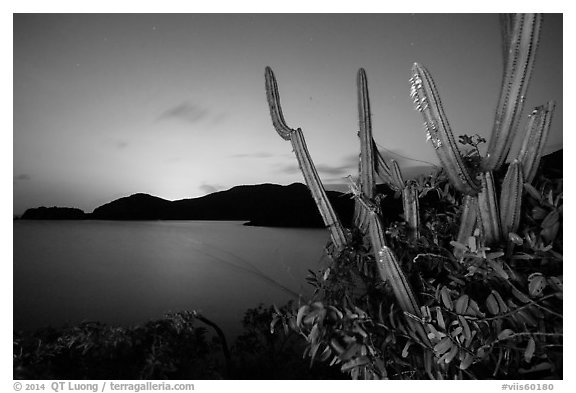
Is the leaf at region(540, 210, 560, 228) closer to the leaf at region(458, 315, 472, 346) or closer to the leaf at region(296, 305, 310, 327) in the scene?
the leaf at region(458, 315, 472, 346)

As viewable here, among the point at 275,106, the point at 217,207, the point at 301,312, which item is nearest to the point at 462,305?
the point at 301,312

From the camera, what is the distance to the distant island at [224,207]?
2269 millimetres

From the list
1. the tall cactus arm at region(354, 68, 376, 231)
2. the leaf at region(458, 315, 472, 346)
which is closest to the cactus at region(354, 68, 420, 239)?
the tall cactus arm at region(354, 68, 376, 231)

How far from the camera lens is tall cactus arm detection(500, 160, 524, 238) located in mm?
1173

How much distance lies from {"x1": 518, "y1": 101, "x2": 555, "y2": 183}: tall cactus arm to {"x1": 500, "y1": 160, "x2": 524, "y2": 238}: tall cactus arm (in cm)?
6

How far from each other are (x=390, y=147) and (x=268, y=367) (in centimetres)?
164

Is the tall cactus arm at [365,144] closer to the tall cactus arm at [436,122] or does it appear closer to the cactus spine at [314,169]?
the cactus spine at [314,169]

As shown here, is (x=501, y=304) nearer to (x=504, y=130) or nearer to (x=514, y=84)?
(x=504, y=130)

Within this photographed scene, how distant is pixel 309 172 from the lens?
1.80 m

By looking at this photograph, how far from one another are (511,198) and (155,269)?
280cm

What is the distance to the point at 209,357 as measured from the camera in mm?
2219

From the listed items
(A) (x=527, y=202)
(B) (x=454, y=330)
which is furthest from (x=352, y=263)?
(A) (x=527, y=202)

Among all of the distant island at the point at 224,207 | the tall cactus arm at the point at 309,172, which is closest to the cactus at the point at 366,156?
the tall cactus arm at the point at 309,172
